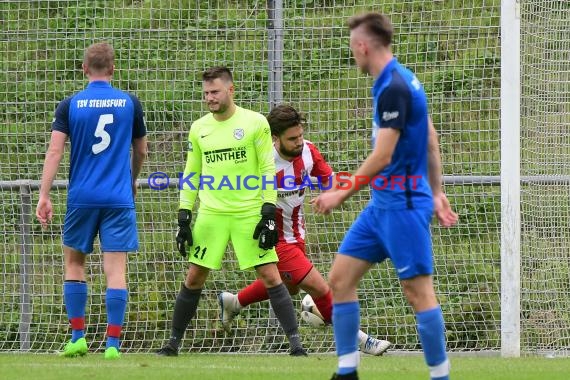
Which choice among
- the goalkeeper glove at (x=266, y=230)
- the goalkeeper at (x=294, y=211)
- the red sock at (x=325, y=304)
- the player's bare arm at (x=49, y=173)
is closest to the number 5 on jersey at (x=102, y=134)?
the player's bare arm at (x=49, y=173)

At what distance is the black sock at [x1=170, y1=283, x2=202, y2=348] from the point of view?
27.8 ft

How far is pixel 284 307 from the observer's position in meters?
8.36

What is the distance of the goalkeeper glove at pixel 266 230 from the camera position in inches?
318

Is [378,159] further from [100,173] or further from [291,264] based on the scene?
[291,264]

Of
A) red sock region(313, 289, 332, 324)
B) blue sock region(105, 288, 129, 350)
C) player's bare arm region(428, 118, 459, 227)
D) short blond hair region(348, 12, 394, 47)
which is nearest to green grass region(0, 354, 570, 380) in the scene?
blue sock region(105, 288, 129, 350)

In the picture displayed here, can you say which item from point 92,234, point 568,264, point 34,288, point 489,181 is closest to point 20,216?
point 34,288

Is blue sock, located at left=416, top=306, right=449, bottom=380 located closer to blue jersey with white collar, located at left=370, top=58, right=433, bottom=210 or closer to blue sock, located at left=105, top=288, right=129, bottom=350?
blue jersey with white collar, located at left=370, top=58, right=433, bottom=210

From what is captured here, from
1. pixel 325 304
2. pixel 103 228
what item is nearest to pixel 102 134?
pixel 103 228

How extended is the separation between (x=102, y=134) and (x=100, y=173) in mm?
277

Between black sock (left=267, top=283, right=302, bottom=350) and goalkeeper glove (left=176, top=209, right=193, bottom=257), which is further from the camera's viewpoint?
black sock (left=267, top=283, right=302, bottom=350)

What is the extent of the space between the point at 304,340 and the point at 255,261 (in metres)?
2.46

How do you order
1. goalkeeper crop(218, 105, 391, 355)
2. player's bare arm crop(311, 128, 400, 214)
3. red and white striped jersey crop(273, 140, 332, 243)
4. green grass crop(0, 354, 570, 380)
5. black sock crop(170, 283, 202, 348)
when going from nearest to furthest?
player's bare arm crop(311, 128, 400, 214) < green grass crop(0, 354, 570, 380) < black sock crop(170, 283, 202, 348) < goalkeeper crop(218, 105, 391, 355) < red and white striped jersey crop(273, 140, 332, 243)

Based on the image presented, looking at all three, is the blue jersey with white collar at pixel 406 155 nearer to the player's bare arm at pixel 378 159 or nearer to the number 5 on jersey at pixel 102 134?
the player's bare arm at pixel 378 159

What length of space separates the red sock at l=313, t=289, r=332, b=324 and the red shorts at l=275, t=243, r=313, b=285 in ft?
0.83
